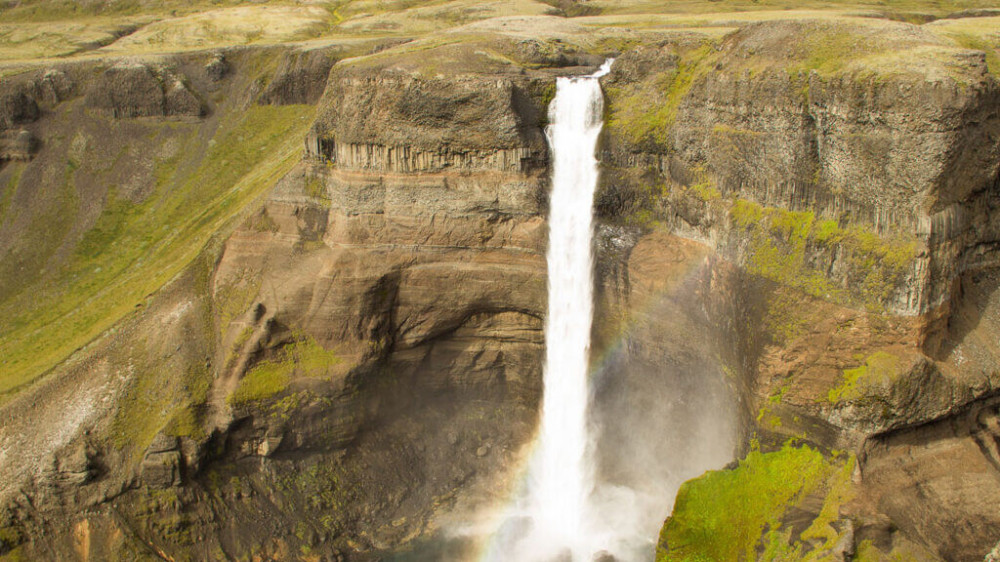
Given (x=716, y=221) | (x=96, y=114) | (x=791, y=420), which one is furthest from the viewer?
(x=96, y=114)

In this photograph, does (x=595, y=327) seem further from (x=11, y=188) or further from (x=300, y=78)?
(x=11, y=188)

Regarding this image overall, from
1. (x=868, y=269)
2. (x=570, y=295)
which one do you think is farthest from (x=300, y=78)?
(x=868, y=269)

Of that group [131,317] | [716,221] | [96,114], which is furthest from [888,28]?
[96,114]

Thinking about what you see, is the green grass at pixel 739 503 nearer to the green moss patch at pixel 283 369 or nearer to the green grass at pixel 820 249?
the green grass at pixel 820 249

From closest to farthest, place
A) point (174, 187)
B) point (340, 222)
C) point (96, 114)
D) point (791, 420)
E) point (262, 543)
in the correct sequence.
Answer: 1. point (791, 420)
2. point (262, 543)
3. point (340, 222)
4. point (174, 187)
5. point (96, 114)

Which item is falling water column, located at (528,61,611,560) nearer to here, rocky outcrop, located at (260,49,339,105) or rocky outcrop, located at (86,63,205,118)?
rocky outcrop, located at (260,49,339,105)

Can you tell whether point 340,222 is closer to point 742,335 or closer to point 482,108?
point 482,108
